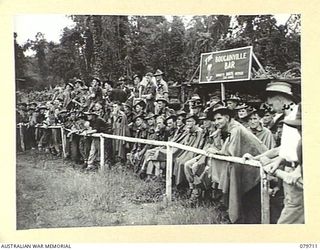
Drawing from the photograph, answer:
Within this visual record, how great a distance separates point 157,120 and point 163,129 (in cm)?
4

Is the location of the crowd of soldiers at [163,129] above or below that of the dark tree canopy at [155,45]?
below

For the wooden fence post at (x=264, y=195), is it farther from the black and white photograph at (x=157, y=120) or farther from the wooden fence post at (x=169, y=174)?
the wooden fence post at (x=169, y=174)

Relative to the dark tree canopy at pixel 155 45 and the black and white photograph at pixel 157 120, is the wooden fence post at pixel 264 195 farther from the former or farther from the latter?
the dark tree canopy at pixel 155 45

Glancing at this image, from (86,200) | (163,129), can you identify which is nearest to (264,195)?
(163,129)

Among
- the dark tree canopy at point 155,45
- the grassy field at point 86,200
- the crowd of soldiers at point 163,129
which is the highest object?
the dark tree canopy at point 155,45

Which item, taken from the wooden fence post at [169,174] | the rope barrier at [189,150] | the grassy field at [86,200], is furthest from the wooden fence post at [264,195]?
the wooden fence post at [169,174]

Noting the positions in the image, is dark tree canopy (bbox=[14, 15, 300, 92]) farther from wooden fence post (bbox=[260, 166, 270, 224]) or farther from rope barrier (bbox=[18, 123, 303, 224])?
wooden fence post (bbox=[260, 166, 270, 224])

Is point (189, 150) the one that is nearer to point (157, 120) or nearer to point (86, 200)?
point (157, 120)

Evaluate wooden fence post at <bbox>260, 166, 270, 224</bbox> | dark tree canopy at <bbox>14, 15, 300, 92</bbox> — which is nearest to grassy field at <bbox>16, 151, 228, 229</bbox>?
wooden fence post at <bbox>260, 166, 270, 224</bbox>

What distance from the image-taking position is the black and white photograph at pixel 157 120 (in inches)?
81.5
